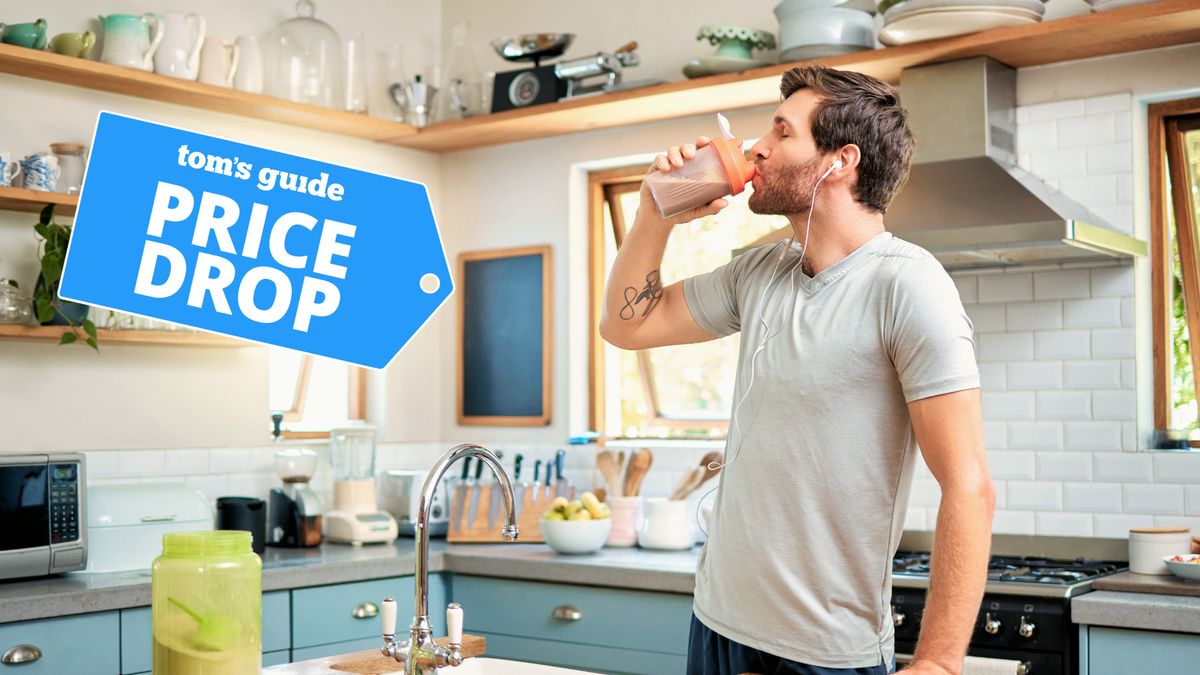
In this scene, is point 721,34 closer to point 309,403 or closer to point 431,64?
point 431,64

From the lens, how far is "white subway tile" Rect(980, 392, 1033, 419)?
3523 mm

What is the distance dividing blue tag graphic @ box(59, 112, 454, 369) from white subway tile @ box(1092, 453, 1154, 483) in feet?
7.76

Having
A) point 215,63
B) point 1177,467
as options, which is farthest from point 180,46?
point 1177,467

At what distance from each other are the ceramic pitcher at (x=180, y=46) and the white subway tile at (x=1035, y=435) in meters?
2.66

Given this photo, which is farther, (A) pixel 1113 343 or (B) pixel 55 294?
(B) pixel 55 294

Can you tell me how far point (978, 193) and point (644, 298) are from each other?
55.2 inches

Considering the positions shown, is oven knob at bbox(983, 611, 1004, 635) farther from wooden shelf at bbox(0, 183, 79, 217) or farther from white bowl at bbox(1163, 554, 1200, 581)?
wooden shelf at bbox(0, 183, 79, 217)

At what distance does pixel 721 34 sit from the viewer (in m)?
3.83

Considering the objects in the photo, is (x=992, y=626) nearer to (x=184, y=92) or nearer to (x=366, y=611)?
(x=366, y=611)

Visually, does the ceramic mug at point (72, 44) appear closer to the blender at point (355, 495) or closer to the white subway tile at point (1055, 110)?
the blender at point (355, 495)

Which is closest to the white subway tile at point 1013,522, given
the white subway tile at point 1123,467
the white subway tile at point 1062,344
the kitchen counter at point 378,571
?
the white subway tile at point 1123,467

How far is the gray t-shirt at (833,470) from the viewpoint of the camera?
5.99 feet

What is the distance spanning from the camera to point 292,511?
398 centimetres

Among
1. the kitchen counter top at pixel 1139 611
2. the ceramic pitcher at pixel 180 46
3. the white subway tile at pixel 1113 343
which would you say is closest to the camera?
the kitchen counter top at pixel 1139 611
